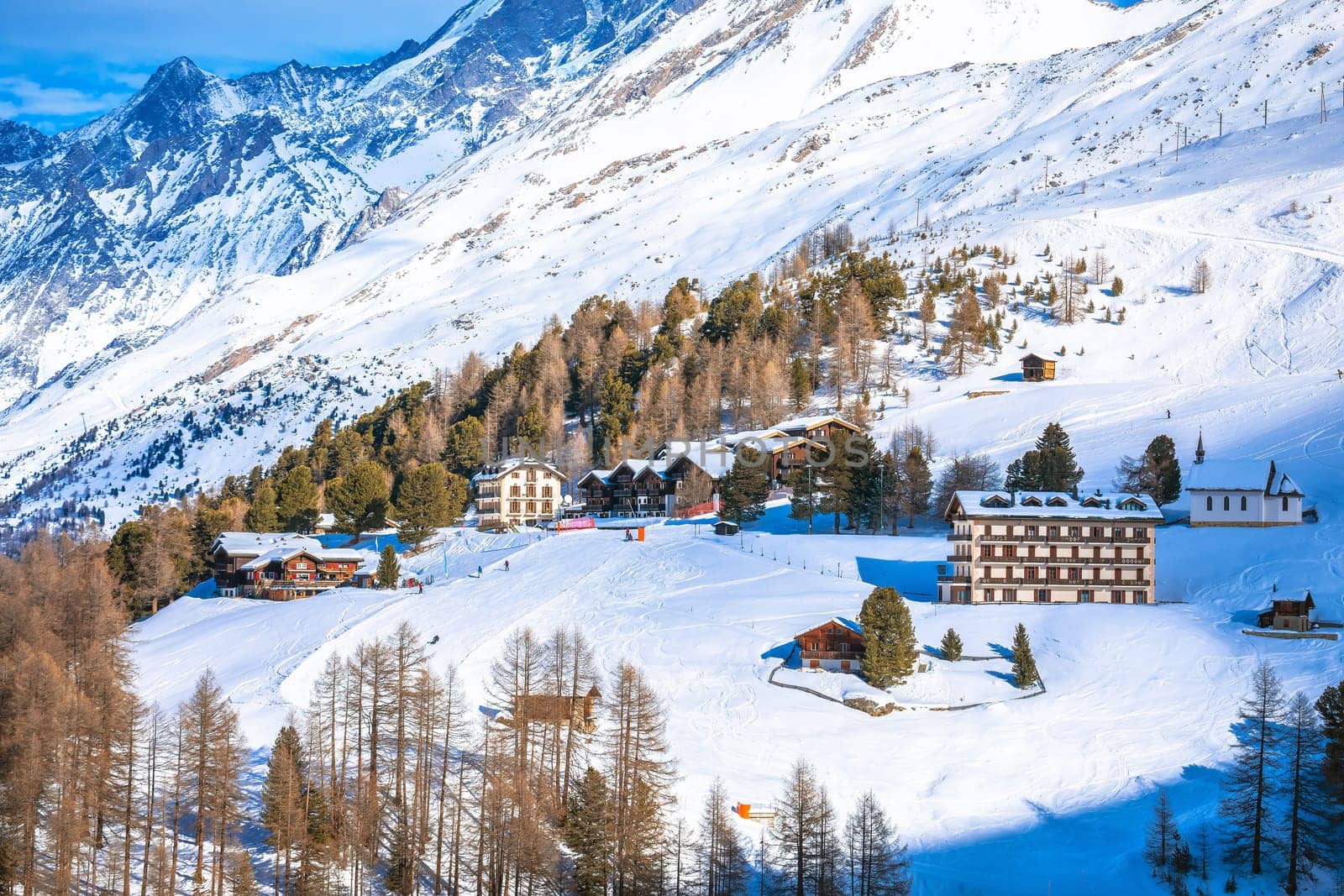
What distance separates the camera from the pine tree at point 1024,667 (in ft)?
214

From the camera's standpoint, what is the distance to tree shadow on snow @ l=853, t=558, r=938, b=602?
7931cm

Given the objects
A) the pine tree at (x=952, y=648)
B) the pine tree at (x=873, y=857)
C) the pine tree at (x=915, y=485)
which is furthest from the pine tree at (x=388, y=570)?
the pine tree at (x=873, y=857)

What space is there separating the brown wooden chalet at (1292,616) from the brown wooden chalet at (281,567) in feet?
195

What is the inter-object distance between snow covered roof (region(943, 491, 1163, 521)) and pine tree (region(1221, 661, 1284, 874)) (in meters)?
19.4

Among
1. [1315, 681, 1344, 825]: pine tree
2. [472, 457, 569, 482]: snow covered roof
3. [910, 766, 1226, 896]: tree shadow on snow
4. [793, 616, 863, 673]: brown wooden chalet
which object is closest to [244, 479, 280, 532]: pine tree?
[472, 457, 569, 482]: snow covered roof

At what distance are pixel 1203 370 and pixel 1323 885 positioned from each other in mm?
81796

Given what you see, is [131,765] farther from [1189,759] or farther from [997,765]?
[1189,759]

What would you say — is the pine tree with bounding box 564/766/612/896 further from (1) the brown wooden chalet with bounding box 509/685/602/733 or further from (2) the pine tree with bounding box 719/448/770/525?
(2) the pine tree with bounding box 719/448/770/525

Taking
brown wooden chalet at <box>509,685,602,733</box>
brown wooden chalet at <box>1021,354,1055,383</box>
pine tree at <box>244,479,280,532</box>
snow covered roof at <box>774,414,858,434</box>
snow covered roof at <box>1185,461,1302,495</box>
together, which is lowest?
brown wooden chalet at <box>509,685,602,733</box>

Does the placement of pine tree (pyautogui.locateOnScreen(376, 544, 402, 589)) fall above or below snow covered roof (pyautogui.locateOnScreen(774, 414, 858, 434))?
below

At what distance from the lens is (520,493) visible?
377 feet

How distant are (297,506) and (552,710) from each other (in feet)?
215

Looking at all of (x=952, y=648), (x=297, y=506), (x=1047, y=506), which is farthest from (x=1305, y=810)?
(x=297, y=506)

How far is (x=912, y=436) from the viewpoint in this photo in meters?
106
